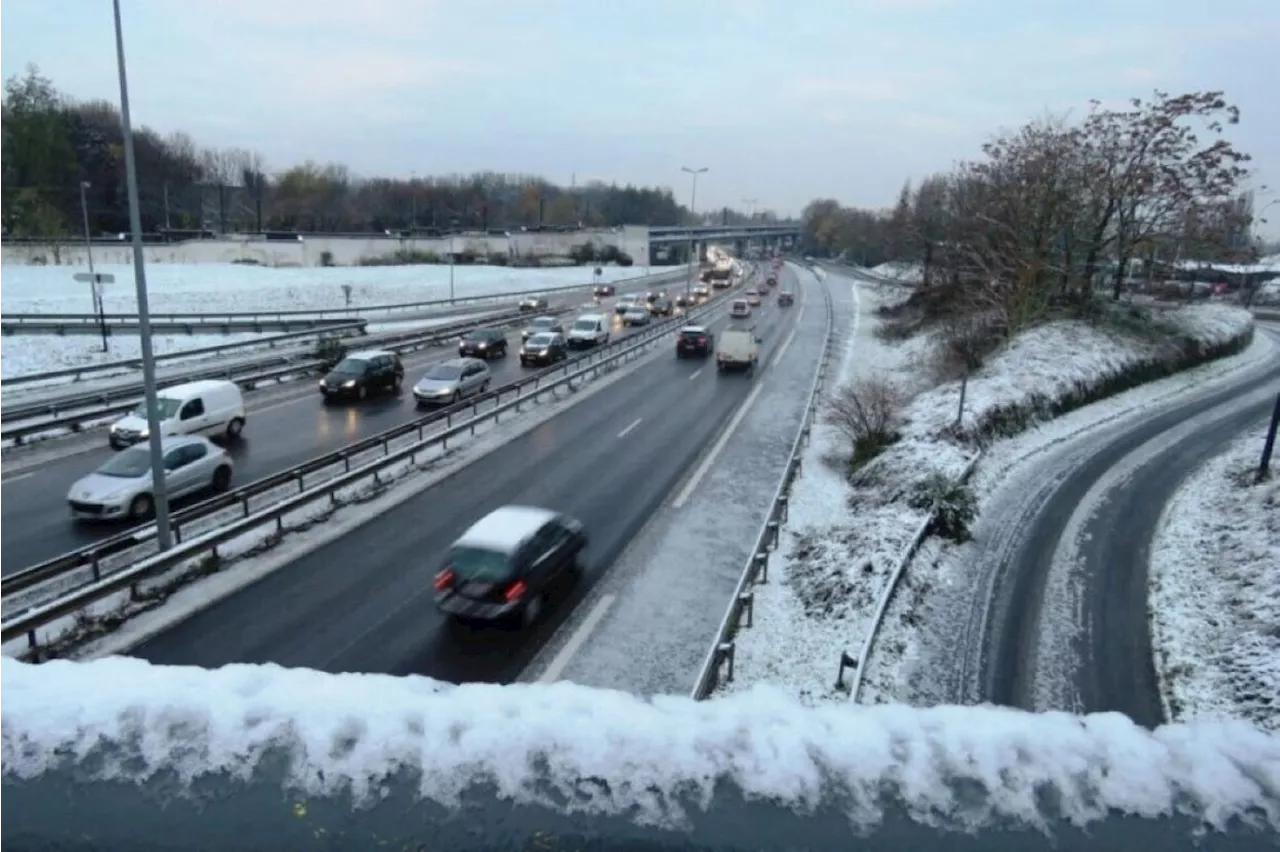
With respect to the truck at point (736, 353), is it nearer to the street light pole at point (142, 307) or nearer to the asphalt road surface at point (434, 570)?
the asphalt road surface at point (434, 570)

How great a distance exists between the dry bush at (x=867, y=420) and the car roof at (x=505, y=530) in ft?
40.1

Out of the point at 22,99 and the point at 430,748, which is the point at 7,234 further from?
the point at 430,748

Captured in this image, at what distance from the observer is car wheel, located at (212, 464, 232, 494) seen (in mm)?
18705

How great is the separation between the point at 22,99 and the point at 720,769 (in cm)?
11036

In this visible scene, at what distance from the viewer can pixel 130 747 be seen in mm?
2332

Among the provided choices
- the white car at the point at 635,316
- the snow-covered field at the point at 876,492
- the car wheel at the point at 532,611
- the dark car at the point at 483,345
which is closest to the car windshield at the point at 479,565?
the car wheel at the point at 532,611

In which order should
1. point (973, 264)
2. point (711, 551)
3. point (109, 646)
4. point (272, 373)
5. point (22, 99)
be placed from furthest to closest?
point (22, 99) < point (973, 264) < point (272, 373) < point (711, 551) < point (109, 646)

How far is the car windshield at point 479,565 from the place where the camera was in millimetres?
12625

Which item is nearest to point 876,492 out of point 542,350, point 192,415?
point 192,415

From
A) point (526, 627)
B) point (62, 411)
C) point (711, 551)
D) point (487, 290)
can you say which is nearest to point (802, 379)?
point (711, 551)

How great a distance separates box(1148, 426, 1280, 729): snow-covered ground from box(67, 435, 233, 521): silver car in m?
18.4

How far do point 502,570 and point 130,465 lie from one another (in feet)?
32.7

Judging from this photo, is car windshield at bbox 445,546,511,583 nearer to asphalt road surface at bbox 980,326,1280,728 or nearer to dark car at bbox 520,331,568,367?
asphalt road surface at bbox 980,326,1280,728

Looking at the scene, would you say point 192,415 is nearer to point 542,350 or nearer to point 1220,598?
point 542,350
